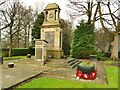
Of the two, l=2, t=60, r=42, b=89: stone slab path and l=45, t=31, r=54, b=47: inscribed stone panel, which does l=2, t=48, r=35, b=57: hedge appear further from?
l=45, t=31, r=54, b=47: inscribed stone panel

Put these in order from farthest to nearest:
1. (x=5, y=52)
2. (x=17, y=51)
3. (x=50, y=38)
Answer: (x=17, y=51)
(x=5, y=52)
(x=50, y=38)

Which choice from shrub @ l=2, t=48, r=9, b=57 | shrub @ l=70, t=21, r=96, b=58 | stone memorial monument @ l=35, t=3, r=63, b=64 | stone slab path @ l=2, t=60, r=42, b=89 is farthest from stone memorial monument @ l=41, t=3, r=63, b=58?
shrub @ l=2, t=48, r=9, b=57

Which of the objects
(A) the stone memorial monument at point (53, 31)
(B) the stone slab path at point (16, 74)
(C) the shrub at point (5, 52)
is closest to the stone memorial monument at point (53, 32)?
(A) the stone memorial monument at point (53, 31)

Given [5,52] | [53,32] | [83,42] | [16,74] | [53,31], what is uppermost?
[53,31]

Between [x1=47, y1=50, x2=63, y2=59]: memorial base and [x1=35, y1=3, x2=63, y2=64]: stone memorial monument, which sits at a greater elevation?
[x1=35, y1=3, x2=63, y2=64]: stone memorial monument

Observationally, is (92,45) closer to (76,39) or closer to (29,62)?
(76,39)

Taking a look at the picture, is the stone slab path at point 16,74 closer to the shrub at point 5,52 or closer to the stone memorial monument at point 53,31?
the stone memorial monument at point 53,31

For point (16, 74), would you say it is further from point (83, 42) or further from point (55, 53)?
point (83, 42)

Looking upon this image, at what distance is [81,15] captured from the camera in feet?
79.8

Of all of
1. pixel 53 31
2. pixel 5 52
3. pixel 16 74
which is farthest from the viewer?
pixel 5 52

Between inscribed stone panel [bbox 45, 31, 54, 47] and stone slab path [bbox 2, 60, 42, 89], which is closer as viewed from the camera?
stone slab path [bbox 2, 60, 42, 89]

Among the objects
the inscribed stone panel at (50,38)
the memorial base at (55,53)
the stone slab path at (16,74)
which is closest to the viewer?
the stone slab path at (16,74)

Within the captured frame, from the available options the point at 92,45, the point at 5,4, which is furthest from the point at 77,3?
the point at 5,4

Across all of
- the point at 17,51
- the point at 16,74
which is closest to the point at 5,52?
the point at 17,51
